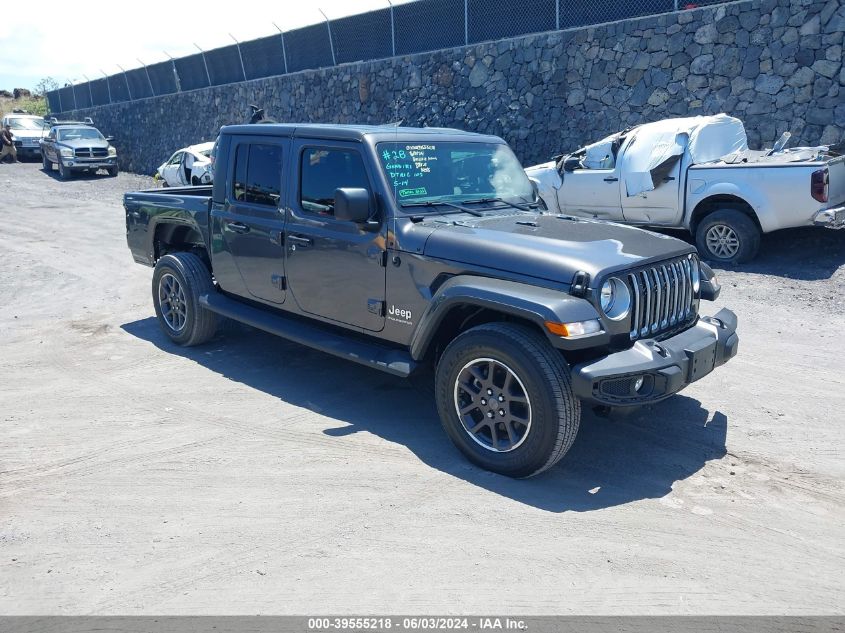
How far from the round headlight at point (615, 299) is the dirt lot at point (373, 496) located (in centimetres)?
97

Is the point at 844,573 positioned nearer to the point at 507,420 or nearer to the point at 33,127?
the point at 507,420

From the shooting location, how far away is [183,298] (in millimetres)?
6855

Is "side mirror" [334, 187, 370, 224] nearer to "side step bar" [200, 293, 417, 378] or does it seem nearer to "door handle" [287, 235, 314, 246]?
"door handle" [287, 235, 314, 246]

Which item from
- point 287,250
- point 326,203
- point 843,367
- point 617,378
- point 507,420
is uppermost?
point 326,203

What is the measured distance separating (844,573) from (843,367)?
330 cm

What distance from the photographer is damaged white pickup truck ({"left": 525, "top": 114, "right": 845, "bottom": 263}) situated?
9.28m

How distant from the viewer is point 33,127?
3356 centimetres

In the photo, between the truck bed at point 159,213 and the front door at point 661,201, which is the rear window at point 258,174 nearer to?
the truck bed at point 159,213

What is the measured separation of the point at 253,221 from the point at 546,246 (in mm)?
2587

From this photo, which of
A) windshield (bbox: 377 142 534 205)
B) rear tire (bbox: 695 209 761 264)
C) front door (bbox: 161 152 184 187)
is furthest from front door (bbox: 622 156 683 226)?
front door (bbox: 161 152 184 187)

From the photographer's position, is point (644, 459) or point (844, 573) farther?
point (644, 459)

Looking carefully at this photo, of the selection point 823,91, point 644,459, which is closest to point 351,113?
point 823,91

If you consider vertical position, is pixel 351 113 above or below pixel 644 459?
above

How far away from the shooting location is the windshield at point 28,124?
33.2 m
